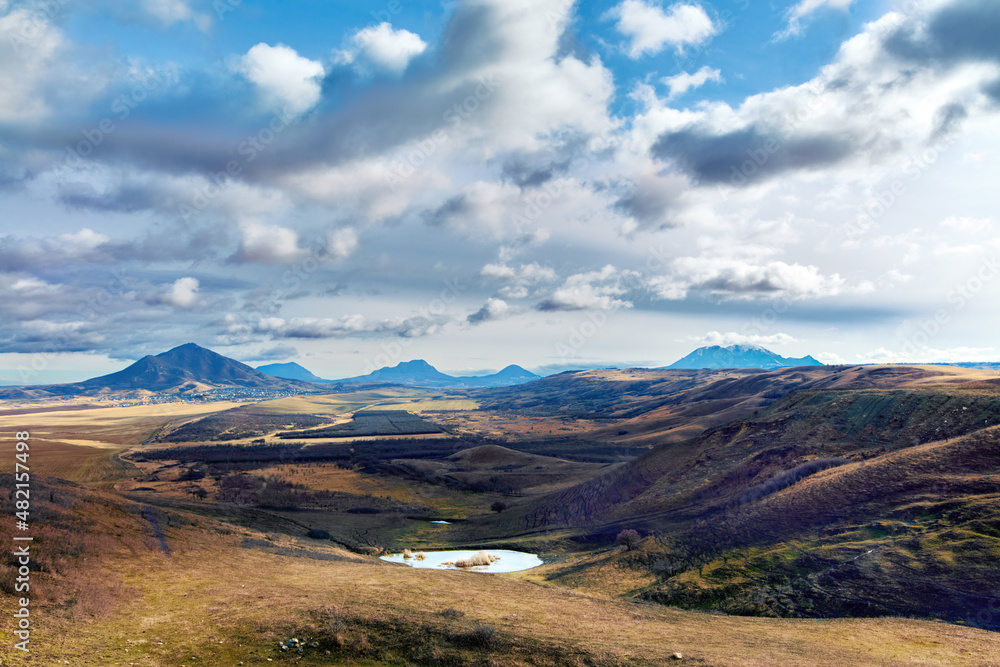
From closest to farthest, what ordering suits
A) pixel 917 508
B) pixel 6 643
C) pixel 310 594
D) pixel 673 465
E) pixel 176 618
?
1. pixel 6 643
2. pixel 176 618
3. pixel 310 594
4. pixel 917 508
5. pixel 673 465

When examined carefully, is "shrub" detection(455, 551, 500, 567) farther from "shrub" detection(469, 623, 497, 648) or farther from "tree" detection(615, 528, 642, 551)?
"shrub" detection(469, 623, 497, 648)

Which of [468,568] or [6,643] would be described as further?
[468,568]

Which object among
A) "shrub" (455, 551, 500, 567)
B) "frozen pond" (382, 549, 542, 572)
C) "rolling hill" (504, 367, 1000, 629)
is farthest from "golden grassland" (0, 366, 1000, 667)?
"shrub" (455, 551, 500, 567)

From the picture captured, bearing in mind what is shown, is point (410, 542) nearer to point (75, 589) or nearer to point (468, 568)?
point (468, 568)

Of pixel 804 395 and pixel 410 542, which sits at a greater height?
pixel 804 395

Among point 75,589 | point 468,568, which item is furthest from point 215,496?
point 75,589
